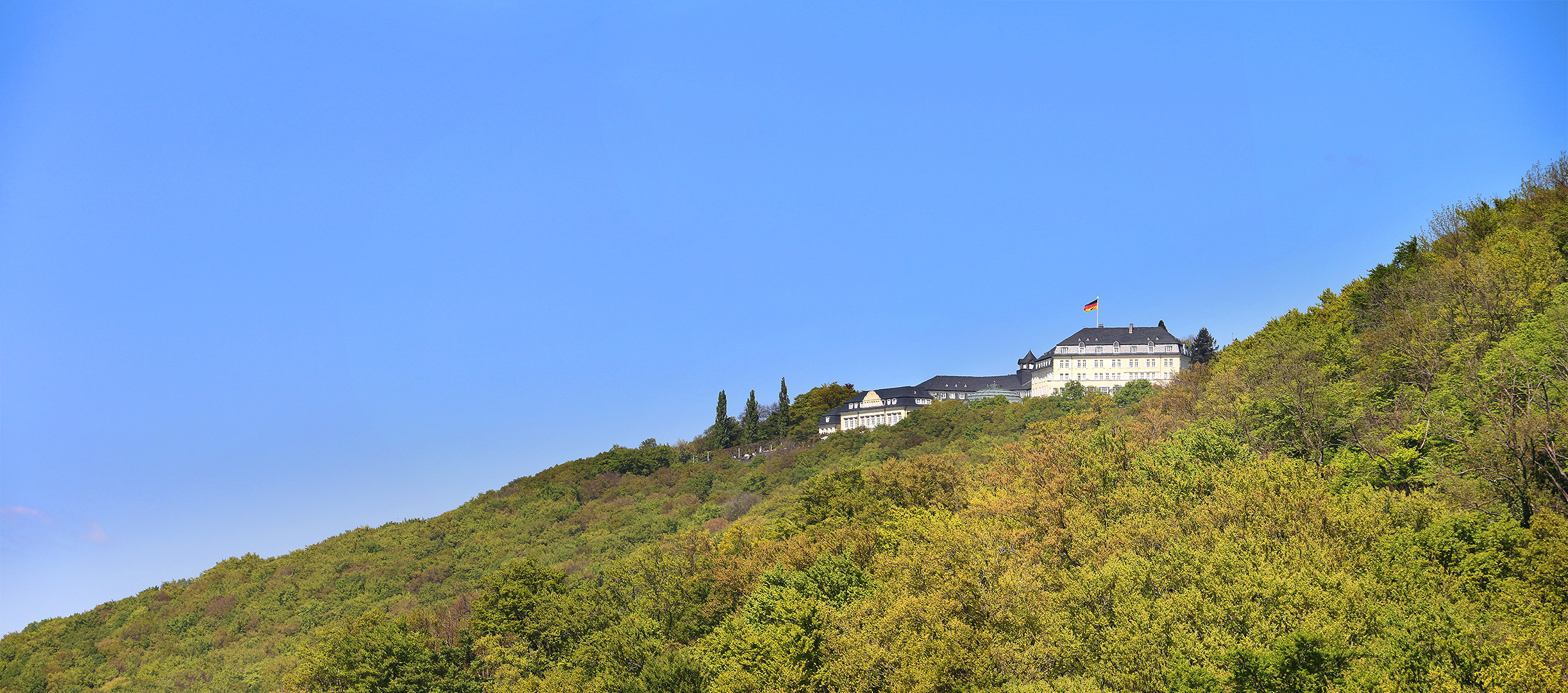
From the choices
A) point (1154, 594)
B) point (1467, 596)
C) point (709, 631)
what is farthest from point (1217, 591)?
point (709, 631)

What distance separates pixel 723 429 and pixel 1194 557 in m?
150

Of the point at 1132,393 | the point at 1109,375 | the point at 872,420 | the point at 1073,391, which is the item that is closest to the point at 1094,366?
the point at 1109,375

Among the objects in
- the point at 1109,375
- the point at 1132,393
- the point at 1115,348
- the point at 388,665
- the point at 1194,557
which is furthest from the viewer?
the point at 1115,348

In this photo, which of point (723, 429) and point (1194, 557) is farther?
Answer: point (723, 429)

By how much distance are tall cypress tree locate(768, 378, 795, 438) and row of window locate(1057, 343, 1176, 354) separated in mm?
52592

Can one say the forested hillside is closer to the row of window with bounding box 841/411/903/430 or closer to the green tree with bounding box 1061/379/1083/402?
the green tree with bounding box 1061/379/1083/402

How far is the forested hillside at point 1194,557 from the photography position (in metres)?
34.8

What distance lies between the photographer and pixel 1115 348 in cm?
16262

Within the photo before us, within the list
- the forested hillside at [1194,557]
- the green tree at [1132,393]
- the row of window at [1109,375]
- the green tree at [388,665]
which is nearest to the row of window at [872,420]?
the row of window at [1109,375]

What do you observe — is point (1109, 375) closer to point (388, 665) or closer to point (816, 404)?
point (816, 404)

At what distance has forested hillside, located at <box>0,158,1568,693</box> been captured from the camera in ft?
114

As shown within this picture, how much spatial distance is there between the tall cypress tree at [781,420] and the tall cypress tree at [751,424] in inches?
98.5

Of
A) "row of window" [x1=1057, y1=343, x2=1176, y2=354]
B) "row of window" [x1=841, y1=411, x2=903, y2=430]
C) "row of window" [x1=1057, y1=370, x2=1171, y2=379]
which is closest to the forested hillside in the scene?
"row of window" [x1=1057, y1=370, x2=1171, y2=379]

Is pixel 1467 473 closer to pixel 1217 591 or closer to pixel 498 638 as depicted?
pixel 1217 591
